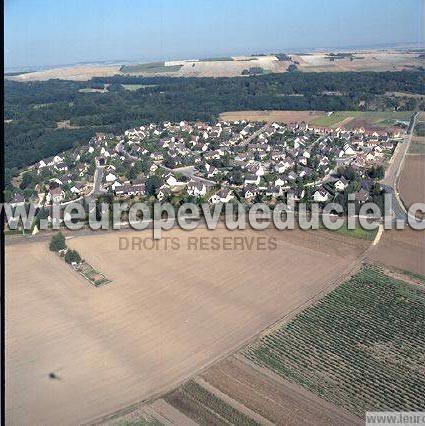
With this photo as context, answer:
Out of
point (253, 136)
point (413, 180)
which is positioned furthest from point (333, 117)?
point (413, 180)

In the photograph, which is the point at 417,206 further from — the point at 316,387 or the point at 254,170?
the point at 316,387

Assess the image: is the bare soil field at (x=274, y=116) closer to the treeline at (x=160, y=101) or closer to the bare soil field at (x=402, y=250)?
the treeline at (x=160, y=101)

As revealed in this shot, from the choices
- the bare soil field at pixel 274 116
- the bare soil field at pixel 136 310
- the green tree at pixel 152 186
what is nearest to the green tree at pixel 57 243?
the bare soil field at pixel 136 310

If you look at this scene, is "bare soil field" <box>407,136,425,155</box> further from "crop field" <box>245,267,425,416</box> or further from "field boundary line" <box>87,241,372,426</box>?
"crop field" <box>245,267,425,416</box>

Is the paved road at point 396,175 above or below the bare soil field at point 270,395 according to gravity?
above

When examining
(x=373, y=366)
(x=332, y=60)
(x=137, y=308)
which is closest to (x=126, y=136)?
(x=137, y=308)

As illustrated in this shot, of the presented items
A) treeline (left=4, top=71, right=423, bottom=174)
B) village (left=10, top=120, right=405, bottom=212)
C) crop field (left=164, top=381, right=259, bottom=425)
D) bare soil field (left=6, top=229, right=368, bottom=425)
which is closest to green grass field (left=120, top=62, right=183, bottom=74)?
treeline (left=4, top=71, right=423, bottom=174)
